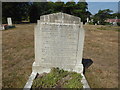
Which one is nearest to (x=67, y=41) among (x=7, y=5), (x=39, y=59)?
(x=39, y=59)

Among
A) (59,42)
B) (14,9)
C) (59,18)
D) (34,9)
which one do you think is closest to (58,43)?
(59,42)

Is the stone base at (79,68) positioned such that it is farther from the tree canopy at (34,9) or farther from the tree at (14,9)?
the tree canopy at (34,9)

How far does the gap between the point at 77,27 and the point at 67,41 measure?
58cm

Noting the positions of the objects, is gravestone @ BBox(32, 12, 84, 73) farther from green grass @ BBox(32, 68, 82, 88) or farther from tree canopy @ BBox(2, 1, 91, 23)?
tree canopy @ BBox(2, 1, 91, 23)

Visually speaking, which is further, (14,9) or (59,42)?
(14,9)

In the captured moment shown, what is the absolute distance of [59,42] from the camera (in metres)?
3.80

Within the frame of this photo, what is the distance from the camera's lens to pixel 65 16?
354 cm

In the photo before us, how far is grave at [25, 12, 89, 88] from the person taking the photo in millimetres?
3586

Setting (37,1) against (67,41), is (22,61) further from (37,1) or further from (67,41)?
(37,1)

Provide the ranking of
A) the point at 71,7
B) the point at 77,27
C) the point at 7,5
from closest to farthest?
the point at 77,27, the point at 7,5, the point at 71,7

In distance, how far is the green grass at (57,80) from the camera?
3.21 metres

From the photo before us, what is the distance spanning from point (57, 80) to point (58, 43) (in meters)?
1.23

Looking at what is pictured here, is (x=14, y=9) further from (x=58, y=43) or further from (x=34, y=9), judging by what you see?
(x=58, y=43)

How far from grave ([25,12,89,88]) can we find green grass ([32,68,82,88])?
0.69 ft
